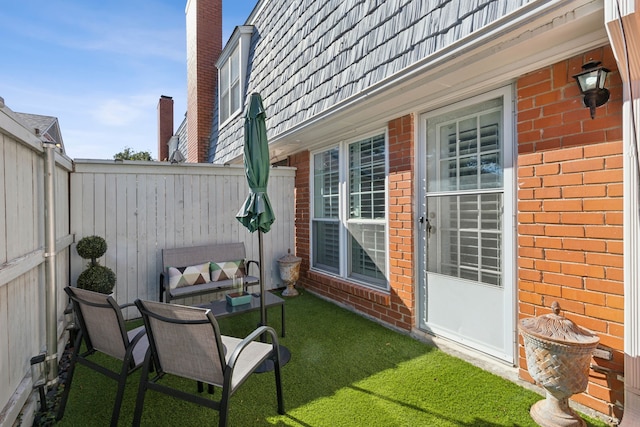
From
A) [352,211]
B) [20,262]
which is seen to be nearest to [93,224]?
[20,262]

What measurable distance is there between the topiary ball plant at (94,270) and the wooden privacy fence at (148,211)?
1.18 feet

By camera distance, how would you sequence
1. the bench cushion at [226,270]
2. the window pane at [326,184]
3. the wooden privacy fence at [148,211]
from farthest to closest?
1. the window pane at [326,184]
2. the bench cushion at [226,270]
3. the wooden privacy fence at [148,211]

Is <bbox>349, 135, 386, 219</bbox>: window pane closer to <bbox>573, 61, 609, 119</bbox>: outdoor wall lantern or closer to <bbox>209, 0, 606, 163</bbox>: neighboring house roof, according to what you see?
<bbox>209, 0, 606, 163</bbox>: neighboring house roof

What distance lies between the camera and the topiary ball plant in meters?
3.88

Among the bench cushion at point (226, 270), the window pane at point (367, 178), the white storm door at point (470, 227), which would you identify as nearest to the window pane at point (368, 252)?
the window pane at point (367, 178)

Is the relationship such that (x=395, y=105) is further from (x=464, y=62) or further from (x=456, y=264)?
(x=456, y=264)

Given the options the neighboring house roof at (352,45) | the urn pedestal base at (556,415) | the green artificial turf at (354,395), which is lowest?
the green artificial turf at (354,395)

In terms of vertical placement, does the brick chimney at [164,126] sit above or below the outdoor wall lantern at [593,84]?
above

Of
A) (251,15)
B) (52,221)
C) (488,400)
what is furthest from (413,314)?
(251,15)

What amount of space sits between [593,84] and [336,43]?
2.87m

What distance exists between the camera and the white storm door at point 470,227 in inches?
111

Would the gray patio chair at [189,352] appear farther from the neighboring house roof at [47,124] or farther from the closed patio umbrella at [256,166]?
the neighboring house roof at [47,124]

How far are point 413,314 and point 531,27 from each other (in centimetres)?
291

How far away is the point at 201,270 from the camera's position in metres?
4.64
